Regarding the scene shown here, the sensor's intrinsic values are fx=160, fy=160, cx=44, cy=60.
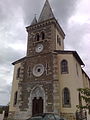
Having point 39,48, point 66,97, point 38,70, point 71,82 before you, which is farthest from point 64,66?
point 39,48

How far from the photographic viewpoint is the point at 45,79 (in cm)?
2233

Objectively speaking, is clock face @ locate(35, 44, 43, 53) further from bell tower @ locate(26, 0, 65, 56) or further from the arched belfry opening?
the arched belfry opening

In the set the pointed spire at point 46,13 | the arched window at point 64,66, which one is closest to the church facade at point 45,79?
the arched window at point 64,66

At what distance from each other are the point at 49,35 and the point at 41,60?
4499 millimetres

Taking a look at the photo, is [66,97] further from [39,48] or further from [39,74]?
[39,48]

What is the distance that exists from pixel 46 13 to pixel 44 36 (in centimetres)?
628

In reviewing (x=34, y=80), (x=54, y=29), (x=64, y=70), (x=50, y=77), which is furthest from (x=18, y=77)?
(x=54, y=29)

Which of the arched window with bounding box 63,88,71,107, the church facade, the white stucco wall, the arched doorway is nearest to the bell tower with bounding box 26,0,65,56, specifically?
the church facade

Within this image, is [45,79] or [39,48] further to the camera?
[39,48]

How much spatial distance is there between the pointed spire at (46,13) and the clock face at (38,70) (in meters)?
9.54

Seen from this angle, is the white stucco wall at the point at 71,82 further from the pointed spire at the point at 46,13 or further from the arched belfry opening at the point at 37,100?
the pointed spire at the point at 46,13

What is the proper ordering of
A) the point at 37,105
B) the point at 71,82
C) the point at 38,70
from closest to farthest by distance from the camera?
1. the point at 71,82
2. the point at 37,105
3. the point at 38,70

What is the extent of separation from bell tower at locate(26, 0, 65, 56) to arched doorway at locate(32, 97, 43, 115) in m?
7.23

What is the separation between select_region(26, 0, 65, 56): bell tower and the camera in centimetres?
2497
